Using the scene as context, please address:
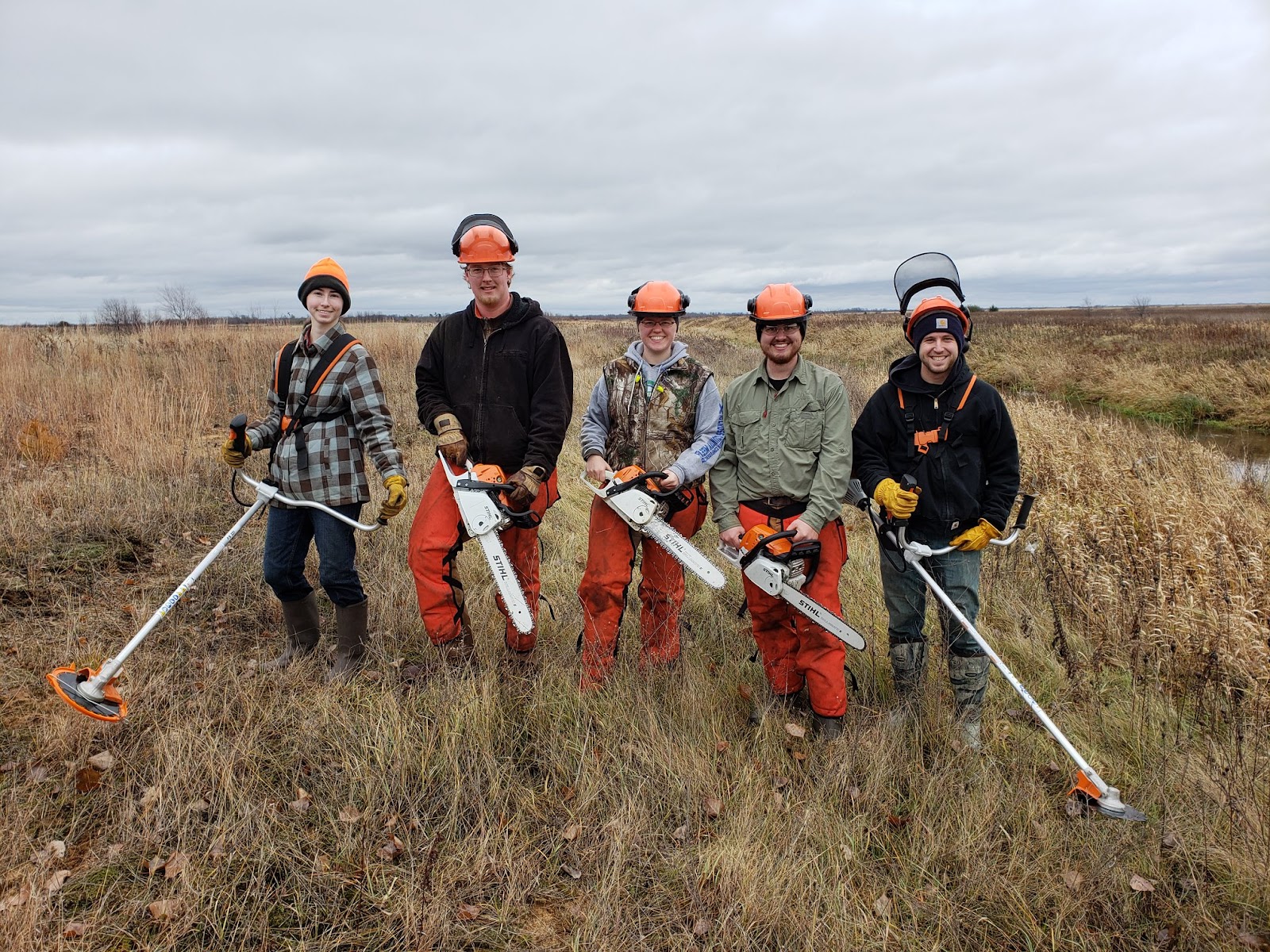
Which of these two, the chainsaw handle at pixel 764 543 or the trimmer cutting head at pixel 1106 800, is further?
the chainsaw handle at pixel 764 543

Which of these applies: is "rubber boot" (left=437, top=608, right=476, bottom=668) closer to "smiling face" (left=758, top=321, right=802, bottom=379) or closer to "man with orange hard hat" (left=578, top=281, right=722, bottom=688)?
"man with orange hard hat" (left=578, top=281, right=722, bottom=688)

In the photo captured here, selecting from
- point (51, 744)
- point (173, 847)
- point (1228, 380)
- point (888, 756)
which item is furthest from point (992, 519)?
point (1228, 380)

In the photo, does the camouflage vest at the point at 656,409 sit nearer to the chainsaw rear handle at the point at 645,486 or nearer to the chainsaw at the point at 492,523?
the chainsaw rear handle at the point at 645,486

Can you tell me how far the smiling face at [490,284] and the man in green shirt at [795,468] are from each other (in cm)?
130

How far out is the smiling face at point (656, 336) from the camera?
3695 mm

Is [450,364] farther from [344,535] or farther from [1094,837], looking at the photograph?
[1094,837]

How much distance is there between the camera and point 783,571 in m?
3.41

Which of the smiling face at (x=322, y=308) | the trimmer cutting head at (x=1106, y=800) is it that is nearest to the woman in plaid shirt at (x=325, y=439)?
the smiling face at (x=322, y=308)

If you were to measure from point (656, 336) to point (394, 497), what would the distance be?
1.55m

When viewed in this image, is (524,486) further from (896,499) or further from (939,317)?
(939,317)

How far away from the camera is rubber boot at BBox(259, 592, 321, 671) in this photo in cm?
409

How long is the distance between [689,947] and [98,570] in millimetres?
5008

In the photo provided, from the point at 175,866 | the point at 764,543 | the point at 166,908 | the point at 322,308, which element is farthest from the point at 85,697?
the point at 764,543

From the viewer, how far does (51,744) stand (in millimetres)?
3186
